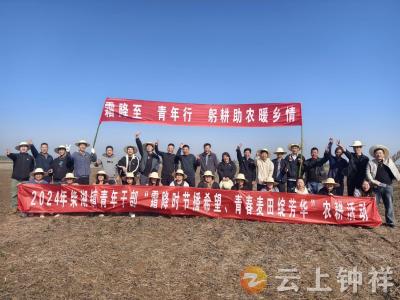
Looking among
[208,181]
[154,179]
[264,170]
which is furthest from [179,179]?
[264,170]


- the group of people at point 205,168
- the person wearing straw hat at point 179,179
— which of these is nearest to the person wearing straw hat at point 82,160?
the group of people at point 205,168

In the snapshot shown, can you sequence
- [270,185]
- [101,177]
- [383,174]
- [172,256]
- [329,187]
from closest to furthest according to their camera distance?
[172,256], [383,174], [329,187], [270,185], [101,177]

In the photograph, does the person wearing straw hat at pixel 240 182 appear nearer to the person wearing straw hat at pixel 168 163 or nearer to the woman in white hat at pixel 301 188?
the woman in white hat at pixel 301 188

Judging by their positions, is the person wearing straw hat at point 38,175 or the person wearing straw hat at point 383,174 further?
the person wearing straw hat at point 38,175

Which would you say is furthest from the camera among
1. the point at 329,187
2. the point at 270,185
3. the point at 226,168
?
the point at 226,168

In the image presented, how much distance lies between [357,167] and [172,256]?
612 cm

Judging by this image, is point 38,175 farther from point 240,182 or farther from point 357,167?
point 357,167

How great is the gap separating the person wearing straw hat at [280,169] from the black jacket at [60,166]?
647cm

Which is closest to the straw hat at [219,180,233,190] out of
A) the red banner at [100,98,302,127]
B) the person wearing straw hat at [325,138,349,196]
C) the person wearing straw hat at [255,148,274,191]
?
the person wearing straw hat at [255,148,274,191]

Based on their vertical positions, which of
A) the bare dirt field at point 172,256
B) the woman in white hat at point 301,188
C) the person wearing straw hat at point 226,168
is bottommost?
the bare dirt field at point 172,256

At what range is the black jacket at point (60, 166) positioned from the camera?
10.5 meters

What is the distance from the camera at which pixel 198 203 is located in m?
9.82

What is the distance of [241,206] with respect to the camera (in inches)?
381

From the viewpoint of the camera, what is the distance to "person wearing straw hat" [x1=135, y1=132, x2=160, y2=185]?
10.7 m
